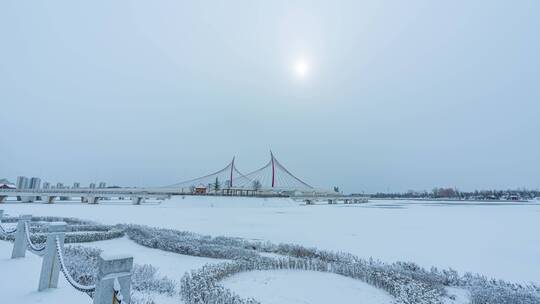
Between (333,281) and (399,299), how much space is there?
81.3 inches

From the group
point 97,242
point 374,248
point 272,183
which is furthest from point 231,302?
point 272,183

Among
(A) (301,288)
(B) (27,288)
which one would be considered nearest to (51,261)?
(B) (27,288)

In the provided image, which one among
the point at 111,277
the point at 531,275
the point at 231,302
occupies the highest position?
the point at 111,277

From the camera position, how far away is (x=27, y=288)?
17.4ft

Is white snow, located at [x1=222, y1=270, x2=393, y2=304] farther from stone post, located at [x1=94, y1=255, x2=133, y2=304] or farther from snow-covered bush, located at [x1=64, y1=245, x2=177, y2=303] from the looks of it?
stone post, located at [x1=94, y1=255, x2=133, y2=304]

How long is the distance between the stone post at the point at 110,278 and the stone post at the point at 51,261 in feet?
10.3

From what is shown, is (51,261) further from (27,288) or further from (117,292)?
(117,292)

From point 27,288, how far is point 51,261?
2.33 feet

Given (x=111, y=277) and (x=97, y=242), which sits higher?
(x=111, y=277)

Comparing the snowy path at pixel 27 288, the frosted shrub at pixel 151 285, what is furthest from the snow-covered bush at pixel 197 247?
the snowy path at pixel 27 288

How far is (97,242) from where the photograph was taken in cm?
1245

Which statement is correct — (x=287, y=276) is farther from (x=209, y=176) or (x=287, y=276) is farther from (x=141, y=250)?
(x=209, y=176)

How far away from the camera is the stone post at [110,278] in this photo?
2994 millimetres

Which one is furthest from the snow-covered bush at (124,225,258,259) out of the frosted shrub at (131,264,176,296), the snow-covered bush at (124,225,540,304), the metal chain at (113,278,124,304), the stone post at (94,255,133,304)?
the metal chain at (113,278,124,304)
